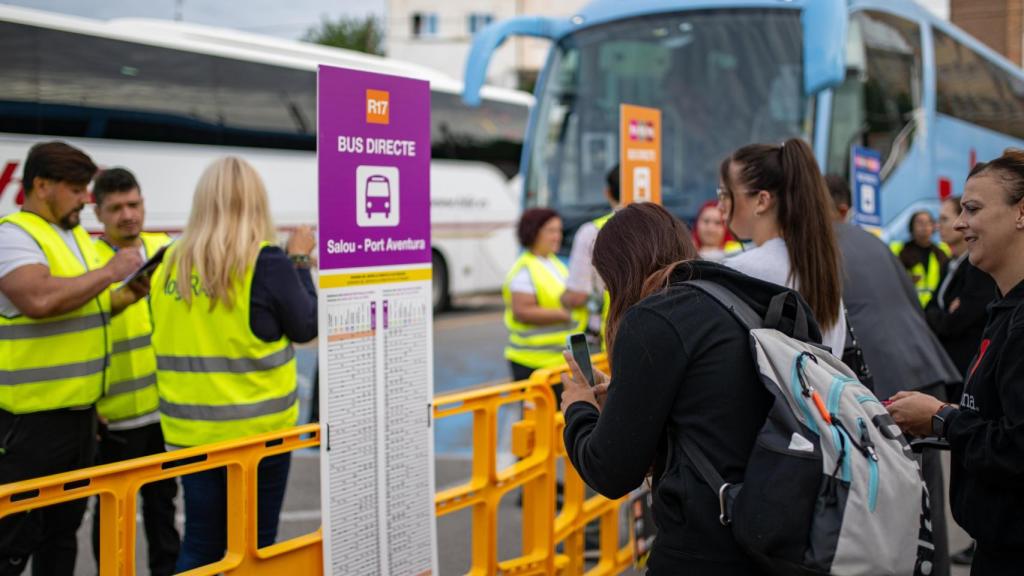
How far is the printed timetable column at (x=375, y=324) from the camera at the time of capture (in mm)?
3018

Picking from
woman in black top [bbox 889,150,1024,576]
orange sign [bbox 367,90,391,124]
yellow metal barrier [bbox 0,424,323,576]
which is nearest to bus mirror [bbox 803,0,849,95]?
woman in black top [bbox 889,150,1024,576]

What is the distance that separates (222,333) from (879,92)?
27.5ft

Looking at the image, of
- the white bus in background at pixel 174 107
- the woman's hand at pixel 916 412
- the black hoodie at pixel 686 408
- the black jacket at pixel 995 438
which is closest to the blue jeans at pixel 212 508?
the black hoodie at pixel 686 408

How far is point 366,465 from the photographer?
3.16 meters

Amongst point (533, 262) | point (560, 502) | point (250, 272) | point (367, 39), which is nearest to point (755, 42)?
point (533, 262)

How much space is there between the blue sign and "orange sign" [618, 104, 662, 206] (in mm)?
2016

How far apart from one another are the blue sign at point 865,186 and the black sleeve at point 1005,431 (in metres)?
4.77

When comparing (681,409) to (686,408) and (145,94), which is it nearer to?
(686,408)

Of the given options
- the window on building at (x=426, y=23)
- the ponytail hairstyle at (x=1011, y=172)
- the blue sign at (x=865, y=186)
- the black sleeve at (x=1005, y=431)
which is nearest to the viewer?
the black sleeve at (x=1005, y=431)

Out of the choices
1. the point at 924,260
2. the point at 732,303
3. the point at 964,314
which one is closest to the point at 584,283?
the point at 964,314

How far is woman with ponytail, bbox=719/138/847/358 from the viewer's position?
317cm

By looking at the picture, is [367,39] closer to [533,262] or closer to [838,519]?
[533,262]

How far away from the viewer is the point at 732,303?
2213mm

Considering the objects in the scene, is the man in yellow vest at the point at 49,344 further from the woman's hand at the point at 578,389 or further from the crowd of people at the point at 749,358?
the crowd of people at the point at 749,358
